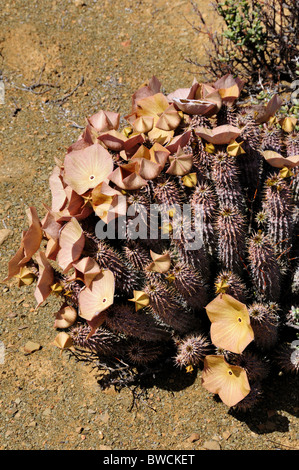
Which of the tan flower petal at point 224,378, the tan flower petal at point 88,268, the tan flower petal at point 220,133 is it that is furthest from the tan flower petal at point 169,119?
the tan flower petal at point 224,378

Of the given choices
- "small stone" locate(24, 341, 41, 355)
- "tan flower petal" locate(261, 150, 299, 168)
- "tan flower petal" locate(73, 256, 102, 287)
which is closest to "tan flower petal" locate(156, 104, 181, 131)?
"tan flower petal" locate(261, 150, 299, 168)

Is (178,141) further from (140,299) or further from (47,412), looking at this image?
(47,412)

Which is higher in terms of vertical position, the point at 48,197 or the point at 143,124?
the point at 143,124

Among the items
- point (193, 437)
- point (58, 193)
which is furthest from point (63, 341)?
point (193, 437)

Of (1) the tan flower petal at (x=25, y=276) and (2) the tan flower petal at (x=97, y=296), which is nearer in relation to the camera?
(2) the tan flower petal at (x=97, y=296)

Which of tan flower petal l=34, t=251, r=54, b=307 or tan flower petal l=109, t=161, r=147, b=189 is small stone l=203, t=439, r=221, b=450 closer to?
tan flower petal l=34, t=251, r=54, b=307

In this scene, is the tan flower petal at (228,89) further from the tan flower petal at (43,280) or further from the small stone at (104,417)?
the small stone at (104,417)
